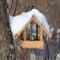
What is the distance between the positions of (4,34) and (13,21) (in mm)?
493

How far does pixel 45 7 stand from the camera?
→ 18.1 feet

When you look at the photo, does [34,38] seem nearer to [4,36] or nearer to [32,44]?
[32,44]

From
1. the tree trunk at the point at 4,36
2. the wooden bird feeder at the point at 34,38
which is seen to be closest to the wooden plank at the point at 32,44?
the wooden bird feeder at the point at 34,38

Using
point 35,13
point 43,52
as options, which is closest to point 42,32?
point 35,13

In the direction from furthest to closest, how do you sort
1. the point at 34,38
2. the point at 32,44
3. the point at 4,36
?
the point at 34,38 → the point at 32,44 → the point at 4,36

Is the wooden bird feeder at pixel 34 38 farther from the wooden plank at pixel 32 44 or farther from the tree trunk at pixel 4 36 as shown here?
the tree trunk at pixel 4 36

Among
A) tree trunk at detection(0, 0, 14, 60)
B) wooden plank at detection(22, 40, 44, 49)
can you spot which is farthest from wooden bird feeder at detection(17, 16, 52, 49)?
tree trunk at detection(0, 0, 14, 60)

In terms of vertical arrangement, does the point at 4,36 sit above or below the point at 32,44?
above

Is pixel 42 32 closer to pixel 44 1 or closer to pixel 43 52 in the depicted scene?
pixel 43 52

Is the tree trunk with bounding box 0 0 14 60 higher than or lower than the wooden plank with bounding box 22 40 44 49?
higher

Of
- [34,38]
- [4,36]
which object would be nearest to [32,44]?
[34,38]

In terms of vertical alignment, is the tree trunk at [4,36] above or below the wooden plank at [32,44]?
above

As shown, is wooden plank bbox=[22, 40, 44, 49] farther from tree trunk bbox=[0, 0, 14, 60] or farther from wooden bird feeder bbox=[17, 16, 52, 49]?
tree trunk bbox=[0, 0, 14, 60]

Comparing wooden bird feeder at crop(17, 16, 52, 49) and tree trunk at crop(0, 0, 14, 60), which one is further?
wooden bird feeder at crop(17, 16, 52, 49)
